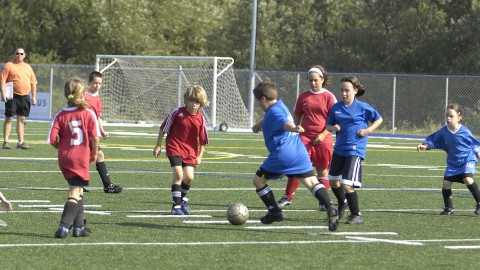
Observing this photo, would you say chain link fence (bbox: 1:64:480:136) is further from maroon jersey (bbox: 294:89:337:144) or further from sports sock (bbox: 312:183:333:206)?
sports sock (bbox: 312:183:333:206)

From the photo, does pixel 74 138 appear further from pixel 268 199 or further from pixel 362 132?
pixel 362 132

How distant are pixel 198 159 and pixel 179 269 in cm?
469

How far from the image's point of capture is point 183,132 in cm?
1356

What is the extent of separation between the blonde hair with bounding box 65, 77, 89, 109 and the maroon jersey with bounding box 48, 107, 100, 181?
103 millimetres

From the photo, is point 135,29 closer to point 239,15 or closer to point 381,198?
point 239,15

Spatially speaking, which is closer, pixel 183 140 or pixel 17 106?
pixel 183 140

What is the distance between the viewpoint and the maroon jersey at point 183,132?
1352 cm

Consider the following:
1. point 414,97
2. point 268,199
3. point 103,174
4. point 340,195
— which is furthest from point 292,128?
point 414,97

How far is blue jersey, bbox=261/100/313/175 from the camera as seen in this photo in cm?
1198

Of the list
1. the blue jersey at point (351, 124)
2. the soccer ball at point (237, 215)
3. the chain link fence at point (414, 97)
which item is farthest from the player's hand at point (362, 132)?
the chain link fence at point (414, 97)

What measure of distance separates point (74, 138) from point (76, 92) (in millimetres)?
418

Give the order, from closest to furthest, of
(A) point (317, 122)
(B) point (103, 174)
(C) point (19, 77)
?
1. (A) point (317, 122)
2. (B) point (103, 174)
3. (C) point (19, 77)

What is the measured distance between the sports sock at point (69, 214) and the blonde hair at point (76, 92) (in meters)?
0.89

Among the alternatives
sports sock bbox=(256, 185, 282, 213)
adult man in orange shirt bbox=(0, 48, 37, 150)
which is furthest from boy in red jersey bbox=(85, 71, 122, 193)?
adult man in orange shirt bbox=(0, 48, 37, 150)
